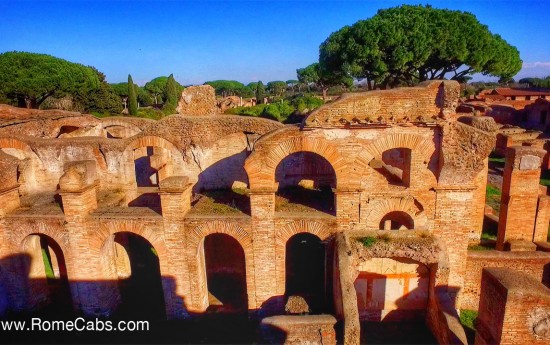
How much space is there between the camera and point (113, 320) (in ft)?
33.2

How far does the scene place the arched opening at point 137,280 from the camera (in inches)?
413

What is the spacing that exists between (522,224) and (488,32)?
62.4 feet

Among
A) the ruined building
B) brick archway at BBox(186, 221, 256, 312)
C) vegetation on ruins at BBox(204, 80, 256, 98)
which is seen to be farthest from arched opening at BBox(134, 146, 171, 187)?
vegetation on ruins at BBox(204, 80, 256, 98)

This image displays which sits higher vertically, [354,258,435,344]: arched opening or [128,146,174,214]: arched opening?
[128,146,174,214]: arched opening

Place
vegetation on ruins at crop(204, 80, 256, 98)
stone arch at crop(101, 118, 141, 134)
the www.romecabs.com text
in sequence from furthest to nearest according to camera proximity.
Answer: vegetation on ruins at crop(204, 80, 256, 98)
stone arch at crop(101, 118, 141, 134)
the www.romecabs.com text

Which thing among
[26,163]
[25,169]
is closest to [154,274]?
[25,169]

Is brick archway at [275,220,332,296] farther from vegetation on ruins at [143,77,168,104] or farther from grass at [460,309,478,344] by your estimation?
vegetation on ruins at [143,77,168,104]

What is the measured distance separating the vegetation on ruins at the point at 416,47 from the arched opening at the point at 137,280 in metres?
18.5

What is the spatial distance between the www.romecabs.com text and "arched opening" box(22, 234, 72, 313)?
57cm

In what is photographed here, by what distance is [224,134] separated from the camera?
12.7m

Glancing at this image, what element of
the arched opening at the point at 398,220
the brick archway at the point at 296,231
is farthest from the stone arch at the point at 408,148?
the brick archway at the point at 296,231

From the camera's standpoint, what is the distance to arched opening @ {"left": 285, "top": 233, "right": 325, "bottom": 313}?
1026cm

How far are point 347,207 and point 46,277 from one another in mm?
9223

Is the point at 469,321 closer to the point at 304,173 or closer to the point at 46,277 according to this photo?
the point at 304,173
